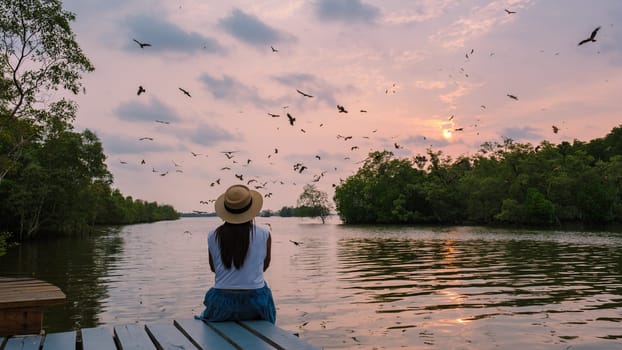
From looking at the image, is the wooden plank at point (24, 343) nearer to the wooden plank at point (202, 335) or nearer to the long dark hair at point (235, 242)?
the wooden plank at point (202, 335)

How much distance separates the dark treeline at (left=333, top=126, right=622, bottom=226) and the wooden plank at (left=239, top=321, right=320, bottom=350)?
305 ft

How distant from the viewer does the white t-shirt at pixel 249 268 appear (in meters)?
5.84

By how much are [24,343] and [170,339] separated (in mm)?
1322

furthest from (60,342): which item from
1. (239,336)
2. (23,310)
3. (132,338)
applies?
(239,336)

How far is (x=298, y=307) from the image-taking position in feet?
49.8

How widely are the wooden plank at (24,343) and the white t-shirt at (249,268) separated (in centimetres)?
182

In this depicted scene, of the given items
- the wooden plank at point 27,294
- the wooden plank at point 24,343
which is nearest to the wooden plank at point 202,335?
the wooden plank at point 24,343

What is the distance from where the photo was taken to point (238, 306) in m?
5.76

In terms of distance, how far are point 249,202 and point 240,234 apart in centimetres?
38

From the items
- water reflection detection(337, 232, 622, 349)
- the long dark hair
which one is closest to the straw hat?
the long dark hair

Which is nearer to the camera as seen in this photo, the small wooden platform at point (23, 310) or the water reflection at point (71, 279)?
the small wooden platform at point (23, 310)

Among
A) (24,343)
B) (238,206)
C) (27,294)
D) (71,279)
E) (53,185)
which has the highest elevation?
(53,185)

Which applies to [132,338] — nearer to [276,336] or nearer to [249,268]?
[276,336]

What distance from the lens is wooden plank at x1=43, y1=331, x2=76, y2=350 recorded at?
15.0 feet
